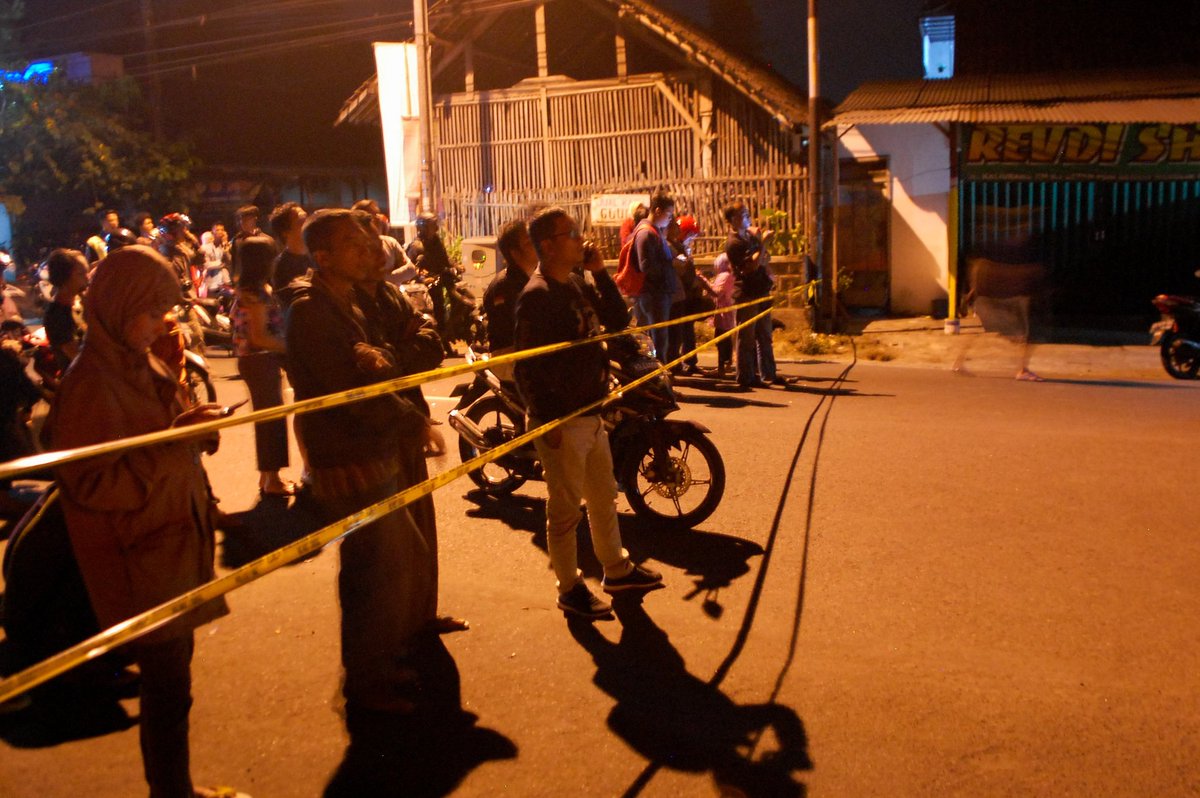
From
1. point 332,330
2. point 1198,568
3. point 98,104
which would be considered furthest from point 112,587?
point 98,104

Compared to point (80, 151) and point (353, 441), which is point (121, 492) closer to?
point (353, 441)

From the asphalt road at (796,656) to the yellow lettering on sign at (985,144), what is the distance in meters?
9.11

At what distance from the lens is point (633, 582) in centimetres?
529

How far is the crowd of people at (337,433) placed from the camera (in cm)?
320

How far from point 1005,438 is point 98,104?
82.4 ft

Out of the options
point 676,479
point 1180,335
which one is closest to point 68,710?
point 676,479

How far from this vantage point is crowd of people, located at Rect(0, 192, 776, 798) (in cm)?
320

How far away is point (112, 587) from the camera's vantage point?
10.5 feet

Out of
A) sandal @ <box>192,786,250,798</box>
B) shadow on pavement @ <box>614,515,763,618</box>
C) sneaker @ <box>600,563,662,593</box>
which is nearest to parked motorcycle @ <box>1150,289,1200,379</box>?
shadow on pavement @ <box>614,515,763,618</box>

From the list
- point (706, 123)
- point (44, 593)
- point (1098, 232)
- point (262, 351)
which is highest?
point (706, 123)

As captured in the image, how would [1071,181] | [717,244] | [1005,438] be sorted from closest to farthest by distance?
[1005,438] → [1071,181] → [717,244]

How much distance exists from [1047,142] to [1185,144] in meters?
1.81

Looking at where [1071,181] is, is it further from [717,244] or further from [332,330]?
[332,330]

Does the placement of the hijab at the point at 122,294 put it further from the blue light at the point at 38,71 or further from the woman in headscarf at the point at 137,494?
the blue light at the point at 38,71
